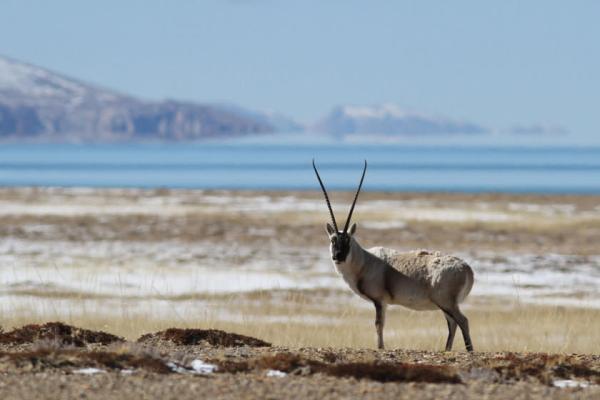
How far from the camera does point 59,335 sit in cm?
1259

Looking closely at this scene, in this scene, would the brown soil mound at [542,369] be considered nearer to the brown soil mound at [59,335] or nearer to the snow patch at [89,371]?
the snow patch at [89,371]

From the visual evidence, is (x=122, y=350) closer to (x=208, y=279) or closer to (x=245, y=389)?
(x=245, y=389)

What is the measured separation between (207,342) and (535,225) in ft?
95.5

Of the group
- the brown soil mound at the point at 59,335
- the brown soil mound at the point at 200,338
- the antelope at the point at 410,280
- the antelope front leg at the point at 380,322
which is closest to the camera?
the brown soil mound at the point at 59,335

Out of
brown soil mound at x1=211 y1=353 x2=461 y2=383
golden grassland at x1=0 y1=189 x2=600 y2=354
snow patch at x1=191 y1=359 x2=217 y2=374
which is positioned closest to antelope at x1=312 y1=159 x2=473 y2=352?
golden grassland at x1=0 y1=189 x2=600 y2=354

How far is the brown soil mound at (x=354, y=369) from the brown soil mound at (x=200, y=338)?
7.57 feet

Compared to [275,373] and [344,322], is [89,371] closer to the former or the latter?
[275,373]

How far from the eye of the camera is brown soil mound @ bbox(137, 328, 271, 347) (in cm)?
1281

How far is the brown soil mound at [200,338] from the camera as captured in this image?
12812mm

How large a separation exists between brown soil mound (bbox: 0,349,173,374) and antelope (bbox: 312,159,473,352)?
304 centimetres

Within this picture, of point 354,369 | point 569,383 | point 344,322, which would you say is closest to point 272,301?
point 344,322

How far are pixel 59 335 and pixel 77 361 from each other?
2551 millimetres

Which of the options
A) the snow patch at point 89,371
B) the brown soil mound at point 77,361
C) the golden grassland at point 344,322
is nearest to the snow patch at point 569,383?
the brown soil mound at point 77,361

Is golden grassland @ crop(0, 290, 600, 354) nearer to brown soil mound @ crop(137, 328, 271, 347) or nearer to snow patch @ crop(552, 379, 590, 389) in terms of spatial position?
brown soil mound @ crop(137, 328, 271, 347)
